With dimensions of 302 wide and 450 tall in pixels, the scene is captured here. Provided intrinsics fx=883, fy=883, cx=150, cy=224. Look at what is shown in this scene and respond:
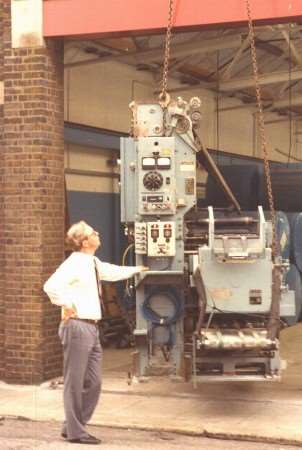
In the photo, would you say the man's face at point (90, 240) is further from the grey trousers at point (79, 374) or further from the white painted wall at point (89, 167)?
the white painted wall at point (89, 167)

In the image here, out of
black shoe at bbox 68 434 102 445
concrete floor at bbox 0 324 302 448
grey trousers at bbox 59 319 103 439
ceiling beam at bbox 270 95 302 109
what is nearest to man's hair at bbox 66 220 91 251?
grey trousers at bbox 59 319 103 439

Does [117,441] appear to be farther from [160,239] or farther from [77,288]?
[160,239]

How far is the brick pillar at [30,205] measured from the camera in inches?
392

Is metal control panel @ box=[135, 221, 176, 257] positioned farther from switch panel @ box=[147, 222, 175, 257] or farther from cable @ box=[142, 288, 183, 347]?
cable @ box=[142, 288, 183, 347]

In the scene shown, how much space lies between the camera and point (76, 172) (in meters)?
14.3

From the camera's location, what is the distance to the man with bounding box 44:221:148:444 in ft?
24.7

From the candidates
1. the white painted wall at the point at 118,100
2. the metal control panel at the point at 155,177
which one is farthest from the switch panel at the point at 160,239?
the white painted wall at the point at 118,100

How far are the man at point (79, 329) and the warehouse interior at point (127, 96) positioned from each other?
10.8ft

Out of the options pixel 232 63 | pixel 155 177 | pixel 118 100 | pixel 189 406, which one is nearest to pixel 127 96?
pixel 118 100

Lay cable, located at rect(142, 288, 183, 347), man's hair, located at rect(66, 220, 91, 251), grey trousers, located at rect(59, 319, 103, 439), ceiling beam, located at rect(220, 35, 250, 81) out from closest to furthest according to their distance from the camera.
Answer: grey trousers, located at rect(59, 319, 103, 439) < man's hair, located at rect(66, 220, 91, 251) < cable, located at rect(142, 288, 183, 347) < ceiling beam, located at rect(220, 35, 250, 81)

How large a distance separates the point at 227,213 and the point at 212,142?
7.88 metres

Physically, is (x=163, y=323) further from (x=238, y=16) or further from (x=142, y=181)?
(x=238, y=16)

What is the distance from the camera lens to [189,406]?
898 centimetres

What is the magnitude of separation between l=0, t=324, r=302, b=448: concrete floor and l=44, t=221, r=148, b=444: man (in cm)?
81
